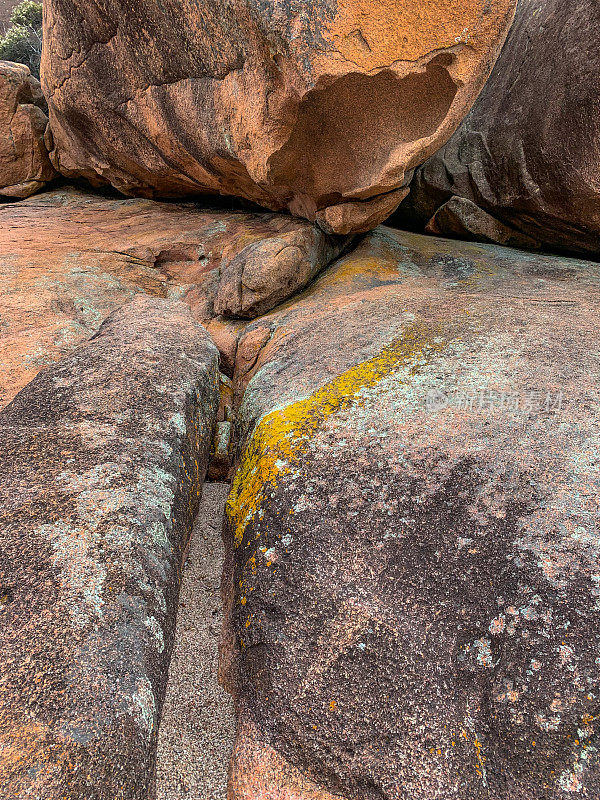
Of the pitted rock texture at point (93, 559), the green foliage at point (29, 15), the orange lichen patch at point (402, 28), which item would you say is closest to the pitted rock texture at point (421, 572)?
the pitted rock texture at point (93, 559)

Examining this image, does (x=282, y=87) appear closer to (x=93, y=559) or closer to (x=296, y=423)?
(x=296, y=423)

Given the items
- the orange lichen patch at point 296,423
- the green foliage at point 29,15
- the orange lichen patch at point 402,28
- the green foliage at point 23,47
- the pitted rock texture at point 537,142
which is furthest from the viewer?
the green foliage at point 29,15

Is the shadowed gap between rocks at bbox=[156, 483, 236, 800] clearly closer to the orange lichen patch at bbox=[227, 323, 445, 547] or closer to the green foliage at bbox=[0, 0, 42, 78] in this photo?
the orange lichen patch at bbox=[227, 323, 445, 547]

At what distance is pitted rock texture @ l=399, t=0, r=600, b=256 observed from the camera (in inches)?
176

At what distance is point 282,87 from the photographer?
3.70 metres

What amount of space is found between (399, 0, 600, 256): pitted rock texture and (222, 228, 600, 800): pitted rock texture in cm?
226

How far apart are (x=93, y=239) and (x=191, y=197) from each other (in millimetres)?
1473

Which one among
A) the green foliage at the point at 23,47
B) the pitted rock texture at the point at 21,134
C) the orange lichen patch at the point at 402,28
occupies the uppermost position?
the green foliage at the point at 23,47

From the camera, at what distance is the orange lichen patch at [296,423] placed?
264 centimetres

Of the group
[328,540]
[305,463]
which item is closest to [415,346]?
[305,463]

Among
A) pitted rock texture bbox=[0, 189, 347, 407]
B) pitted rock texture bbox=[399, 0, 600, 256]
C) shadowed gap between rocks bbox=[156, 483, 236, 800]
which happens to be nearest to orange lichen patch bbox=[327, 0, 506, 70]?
pitted rock texture bbox=[399, 0, 600, 256]

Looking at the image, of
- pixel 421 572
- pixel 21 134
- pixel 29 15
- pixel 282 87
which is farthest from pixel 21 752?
pixel 29 15

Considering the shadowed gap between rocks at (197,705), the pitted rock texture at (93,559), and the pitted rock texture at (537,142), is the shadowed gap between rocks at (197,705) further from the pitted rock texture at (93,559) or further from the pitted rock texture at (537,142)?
the pitted rock texture at (537,142)

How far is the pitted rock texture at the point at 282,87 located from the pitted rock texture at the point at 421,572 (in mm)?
1841
